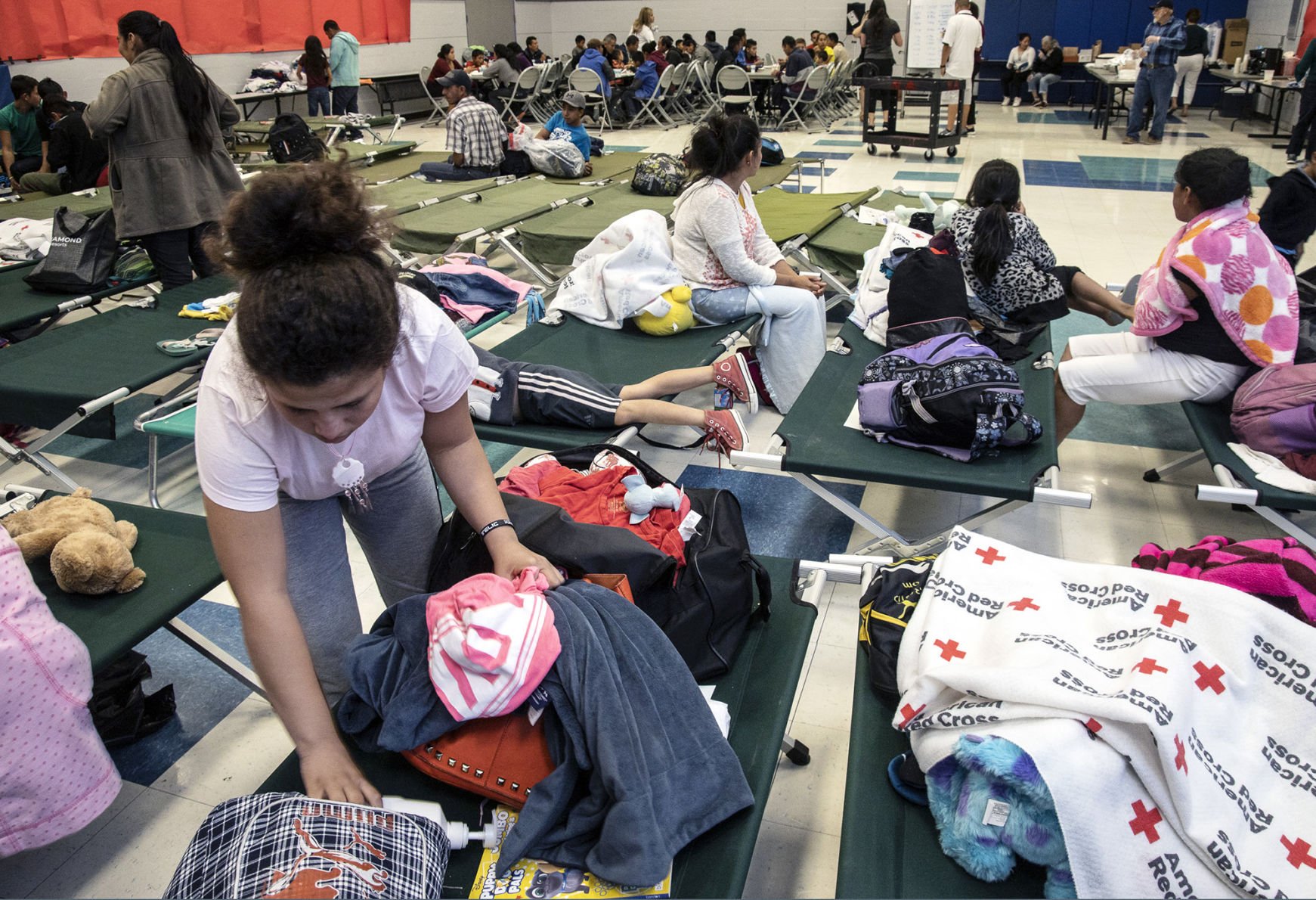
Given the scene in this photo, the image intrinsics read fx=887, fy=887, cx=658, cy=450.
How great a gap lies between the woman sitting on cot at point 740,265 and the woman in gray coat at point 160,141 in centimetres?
217

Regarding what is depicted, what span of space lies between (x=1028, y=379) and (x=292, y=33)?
12.6 metres

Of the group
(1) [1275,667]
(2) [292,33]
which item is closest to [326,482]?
(1) [1275,667]

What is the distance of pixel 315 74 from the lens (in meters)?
11.4

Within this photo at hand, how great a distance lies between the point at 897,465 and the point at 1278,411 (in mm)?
1099

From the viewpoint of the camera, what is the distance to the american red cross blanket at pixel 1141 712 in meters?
1.25

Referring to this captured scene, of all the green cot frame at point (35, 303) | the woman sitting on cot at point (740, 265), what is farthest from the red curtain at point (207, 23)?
the woman sitting on cot at point (740, 265)

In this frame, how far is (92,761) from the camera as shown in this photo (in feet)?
5.33

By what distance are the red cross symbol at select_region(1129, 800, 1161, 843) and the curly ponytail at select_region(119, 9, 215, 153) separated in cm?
429

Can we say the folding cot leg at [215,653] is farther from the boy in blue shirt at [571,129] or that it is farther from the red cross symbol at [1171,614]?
the boy in blue shirt at [571,129]

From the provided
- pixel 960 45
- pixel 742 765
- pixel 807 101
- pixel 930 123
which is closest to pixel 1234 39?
pixel 960 45

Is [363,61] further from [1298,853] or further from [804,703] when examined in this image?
[1298,853]

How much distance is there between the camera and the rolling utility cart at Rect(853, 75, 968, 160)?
31.5 ft

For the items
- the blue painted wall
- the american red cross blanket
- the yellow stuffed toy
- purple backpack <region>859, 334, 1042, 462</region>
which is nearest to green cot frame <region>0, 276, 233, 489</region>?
the yellow stuffed toy

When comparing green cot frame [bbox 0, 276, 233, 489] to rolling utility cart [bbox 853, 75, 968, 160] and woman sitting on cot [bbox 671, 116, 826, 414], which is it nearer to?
woman sitting on cot [bbox 671, 116, 826, 414]
